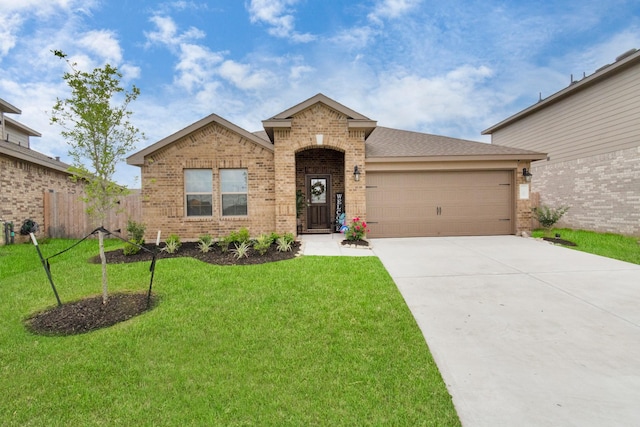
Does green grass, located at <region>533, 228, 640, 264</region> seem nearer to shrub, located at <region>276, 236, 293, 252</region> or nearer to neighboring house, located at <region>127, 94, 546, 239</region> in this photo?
neighboring house, located at <region>127, 94, 546, 239</region>

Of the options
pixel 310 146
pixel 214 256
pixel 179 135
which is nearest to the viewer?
pixel 214 256

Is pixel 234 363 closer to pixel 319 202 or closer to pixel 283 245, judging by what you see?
pixel 283 245

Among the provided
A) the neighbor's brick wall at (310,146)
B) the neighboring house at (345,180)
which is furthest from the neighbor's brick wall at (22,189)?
the neighbor's brick wall at (310,146)

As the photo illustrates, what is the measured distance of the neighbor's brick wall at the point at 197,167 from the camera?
31.7 feet

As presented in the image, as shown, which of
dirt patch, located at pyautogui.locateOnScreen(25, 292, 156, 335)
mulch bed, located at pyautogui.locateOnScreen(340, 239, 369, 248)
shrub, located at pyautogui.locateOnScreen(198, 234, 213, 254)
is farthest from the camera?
mulch bed, located at pyautogui.locateOnScreen(340, 239, 369, 248)

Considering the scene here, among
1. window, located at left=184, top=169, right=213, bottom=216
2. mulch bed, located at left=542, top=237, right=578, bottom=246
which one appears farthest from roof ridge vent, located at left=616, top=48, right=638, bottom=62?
window, located at left=184, top=169, right=213, bottom=216

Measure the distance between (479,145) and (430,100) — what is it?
552cm

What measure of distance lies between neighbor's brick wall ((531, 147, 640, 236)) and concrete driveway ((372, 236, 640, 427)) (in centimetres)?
575

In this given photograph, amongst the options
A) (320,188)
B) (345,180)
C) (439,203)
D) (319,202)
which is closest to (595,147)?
(439,203)

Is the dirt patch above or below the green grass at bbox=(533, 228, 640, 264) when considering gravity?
below

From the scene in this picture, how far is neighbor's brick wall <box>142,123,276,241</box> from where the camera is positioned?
9656 mm

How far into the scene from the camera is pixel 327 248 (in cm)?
841

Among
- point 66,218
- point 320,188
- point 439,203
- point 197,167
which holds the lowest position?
point 66,218

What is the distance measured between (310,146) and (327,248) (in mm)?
3503
